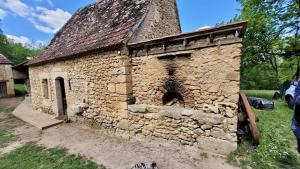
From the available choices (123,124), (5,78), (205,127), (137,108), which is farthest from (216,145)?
(5,78)

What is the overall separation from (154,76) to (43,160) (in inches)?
148

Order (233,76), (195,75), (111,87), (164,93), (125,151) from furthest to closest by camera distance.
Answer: (111,87), (164,93), (125,151), (195,75), (233,76)

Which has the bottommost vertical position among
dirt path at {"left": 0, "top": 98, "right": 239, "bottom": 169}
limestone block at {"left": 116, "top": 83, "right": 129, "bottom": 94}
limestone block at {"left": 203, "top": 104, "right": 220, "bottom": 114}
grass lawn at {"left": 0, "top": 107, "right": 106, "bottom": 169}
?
grass lawn at {"left": 0, "top": 107, "right": 106, "bottom": 169}

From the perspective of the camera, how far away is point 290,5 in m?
8.99

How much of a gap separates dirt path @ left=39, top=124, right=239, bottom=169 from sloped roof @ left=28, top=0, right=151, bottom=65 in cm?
310

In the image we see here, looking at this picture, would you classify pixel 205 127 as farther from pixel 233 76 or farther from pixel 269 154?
pixel 269 154

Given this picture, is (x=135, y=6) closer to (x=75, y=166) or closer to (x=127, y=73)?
(x=127, y=73)

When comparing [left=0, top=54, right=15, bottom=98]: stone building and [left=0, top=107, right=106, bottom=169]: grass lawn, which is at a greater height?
[left=0, top=54, right=15, bottom=98]: stone building

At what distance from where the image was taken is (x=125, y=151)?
14.8ft

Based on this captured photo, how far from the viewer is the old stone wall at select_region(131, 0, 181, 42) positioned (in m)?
5.72

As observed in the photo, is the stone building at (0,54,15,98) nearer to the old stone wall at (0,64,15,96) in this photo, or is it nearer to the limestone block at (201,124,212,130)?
the old stone wall at (0,64,15,96)

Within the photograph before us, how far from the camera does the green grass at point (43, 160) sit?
3.89 metres

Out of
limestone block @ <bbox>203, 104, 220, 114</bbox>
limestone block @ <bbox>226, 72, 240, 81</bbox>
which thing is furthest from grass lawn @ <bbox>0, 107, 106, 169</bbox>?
limestone block @ <bbox>226, 72, 240, 81</bbox>

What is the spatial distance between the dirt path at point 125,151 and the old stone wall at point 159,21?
11.1 feet
